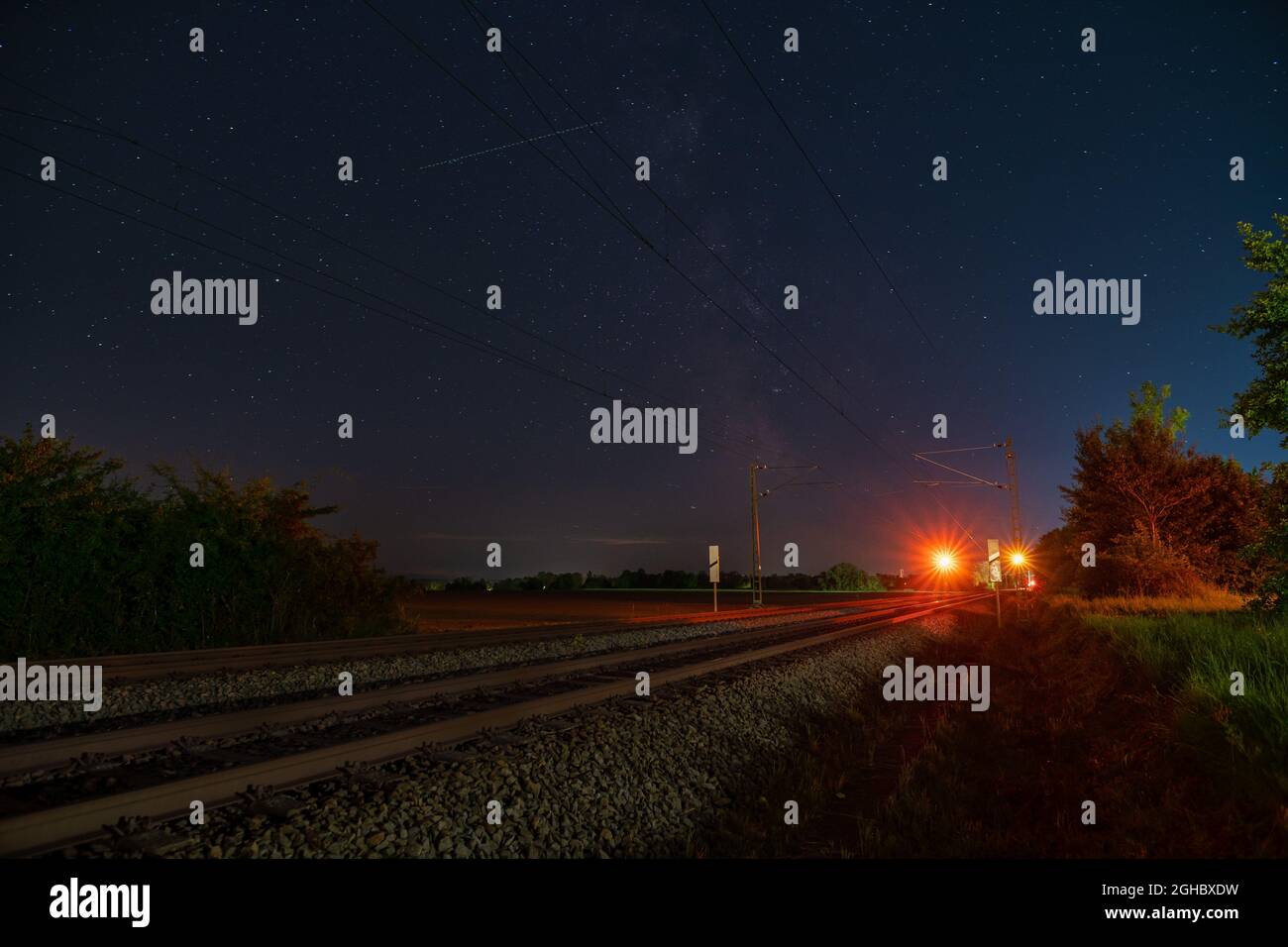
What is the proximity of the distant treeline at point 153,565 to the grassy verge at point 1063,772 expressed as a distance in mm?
14516

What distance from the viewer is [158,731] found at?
→ 6.98m

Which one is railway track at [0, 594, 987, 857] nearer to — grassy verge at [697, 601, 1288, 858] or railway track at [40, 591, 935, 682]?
grassy verge at [697, 601, 1288, 858]

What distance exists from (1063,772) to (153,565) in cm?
1785

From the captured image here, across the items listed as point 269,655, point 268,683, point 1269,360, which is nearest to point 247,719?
point 268,683

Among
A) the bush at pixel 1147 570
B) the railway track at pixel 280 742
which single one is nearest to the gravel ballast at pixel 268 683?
the railway track at pixel 280 742

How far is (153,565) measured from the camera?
1580 centimetres

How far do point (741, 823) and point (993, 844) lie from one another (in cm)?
204

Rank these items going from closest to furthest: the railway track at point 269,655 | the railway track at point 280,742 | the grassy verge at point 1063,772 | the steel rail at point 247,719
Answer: the railway track at point 280,742
the grassy verge at point 1063,772
the steel rail at point 247,719
the railway track at point 269,655

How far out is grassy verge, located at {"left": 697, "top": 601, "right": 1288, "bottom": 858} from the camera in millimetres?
5574

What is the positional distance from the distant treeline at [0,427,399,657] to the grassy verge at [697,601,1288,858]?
14.5 meters

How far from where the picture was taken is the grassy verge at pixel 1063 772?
5574 mm

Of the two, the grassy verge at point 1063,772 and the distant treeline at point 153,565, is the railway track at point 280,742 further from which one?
the distant treeline at point 153,565
